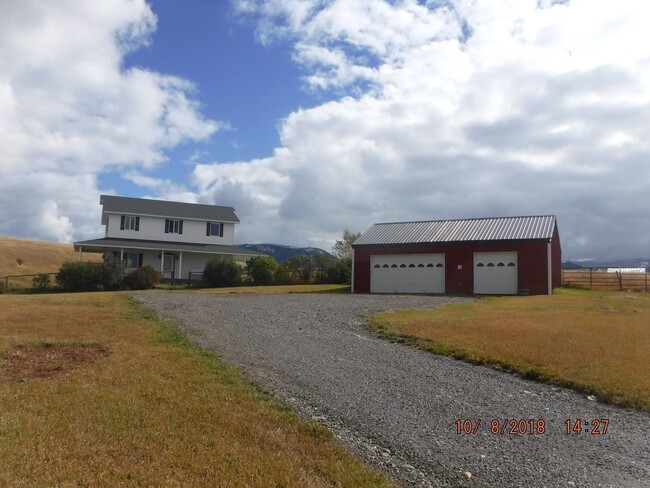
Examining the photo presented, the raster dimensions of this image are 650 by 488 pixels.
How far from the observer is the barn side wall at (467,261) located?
1097 inches

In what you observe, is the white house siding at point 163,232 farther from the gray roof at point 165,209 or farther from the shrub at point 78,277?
the shrub at point 78,277

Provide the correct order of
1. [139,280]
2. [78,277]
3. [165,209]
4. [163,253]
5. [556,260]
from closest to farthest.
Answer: [78,277]
[139,280]
[556,260]
[163,253]
[165,209]

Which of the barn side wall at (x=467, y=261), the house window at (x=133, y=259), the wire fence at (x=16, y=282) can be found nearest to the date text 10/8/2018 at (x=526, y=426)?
the barn side wall at (x=467, y=261)

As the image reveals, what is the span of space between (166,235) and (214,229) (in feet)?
12.6

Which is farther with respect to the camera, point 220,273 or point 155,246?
point 155,246

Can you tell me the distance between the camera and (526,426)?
670 centimetres

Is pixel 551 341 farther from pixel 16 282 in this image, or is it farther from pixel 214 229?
pixel 214 229

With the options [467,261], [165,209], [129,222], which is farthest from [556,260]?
[129,222]

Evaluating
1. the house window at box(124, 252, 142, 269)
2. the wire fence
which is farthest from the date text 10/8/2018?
the house window at box(124, 252, 142, 269)

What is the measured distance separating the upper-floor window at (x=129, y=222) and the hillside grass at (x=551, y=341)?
A: 92.8 feet

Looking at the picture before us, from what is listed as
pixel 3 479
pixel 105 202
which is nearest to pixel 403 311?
pixel 3 479

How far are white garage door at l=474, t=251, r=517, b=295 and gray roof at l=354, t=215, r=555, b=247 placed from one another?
96 centimetres

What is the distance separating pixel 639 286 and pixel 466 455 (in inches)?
1345

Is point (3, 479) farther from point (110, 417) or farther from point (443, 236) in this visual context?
point (443, 236)
